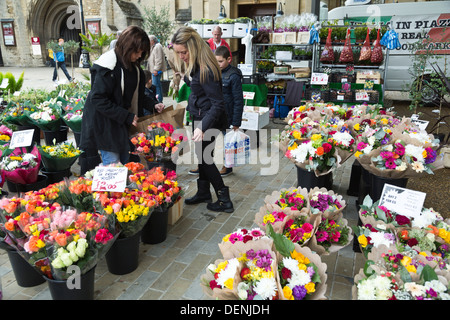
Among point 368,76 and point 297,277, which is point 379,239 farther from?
point 368,76

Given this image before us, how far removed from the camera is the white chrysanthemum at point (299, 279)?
1723 mm

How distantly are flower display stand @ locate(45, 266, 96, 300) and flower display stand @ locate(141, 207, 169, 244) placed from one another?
0.84m

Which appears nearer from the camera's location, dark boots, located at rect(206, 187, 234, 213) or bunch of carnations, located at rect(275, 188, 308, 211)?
bunch of carnations, located at rect(275, 188, 308, 211)

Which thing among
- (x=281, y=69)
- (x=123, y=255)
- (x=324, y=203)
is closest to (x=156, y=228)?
(x=123, y=255)

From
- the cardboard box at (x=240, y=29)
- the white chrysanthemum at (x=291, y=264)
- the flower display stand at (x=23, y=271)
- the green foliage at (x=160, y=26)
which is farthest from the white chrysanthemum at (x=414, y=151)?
the green foliage at (x=160, y=26)

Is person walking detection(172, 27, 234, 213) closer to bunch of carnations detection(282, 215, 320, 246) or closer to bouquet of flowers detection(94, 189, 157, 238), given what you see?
bouquet of flowers detection(94, 189, 157, 238)

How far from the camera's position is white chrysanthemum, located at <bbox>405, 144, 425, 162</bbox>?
109 inches

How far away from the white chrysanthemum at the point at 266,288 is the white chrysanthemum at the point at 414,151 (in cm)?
179

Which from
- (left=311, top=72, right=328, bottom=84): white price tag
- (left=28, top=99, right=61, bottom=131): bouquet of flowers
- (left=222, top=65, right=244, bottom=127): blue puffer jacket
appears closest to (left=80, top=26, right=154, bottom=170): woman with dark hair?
(left=222, top=65, right=244, bottom=127): blue puffer jacket

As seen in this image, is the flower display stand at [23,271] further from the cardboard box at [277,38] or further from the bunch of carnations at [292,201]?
the cardboard box at [277,38]

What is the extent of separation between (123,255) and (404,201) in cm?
208

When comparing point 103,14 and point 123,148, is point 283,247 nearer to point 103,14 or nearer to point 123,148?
point 123,148

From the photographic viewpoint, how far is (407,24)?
9820mm

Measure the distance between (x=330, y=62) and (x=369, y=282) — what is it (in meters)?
6.84
